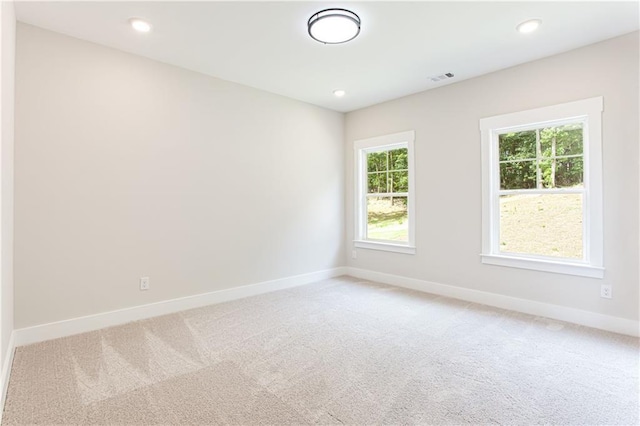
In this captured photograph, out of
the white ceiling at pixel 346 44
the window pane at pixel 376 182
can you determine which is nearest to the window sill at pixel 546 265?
the window pane at pixel 376 182

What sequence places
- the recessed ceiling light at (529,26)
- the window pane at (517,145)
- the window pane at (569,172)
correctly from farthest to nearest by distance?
the window pane at (517,145), the window pane at (569,172), the recessed ceiling light at (529,26)

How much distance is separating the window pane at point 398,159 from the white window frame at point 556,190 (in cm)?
116

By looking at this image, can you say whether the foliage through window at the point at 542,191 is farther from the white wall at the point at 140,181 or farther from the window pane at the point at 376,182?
the white wall at the point at 140,181

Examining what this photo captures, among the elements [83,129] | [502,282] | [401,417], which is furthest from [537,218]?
[83,129]

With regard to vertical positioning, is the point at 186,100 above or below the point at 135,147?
above

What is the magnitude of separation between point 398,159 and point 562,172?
2.04 meters

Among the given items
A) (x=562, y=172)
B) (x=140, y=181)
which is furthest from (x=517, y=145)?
(x=140, y=181)

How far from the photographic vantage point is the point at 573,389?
6.76 ft

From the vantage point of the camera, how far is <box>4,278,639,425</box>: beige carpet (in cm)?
182

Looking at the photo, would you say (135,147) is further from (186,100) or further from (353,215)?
(353,215)

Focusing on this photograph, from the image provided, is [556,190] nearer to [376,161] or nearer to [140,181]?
[376,161]

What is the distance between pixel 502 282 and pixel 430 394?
2190 millimetres

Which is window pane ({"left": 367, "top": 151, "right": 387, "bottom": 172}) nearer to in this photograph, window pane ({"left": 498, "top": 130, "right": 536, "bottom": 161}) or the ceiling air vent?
the ceiling air vent

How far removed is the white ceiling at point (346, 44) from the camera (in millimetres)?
2514
